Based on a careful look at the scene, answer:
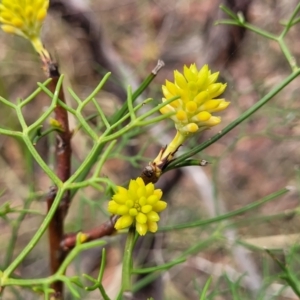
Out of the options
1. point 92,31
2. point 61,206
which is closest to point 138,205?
point 61,206

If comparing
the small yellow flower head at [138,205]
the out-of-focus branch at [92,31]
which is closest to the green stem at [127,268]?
the small yellow flower head at [138,205]

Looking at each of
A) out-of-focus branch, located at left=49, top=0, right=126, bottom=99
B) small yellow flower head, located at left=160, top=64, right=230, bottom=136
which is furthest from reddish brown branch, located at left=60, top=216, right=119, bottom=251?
out-of-focus branch, located at left=49, top=0, right=126, bottom=99

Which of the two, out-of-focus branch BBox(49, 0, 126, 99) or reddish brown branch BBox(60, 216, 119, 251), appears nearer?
reddish brown branch BBox(60, 216, 119, 251)

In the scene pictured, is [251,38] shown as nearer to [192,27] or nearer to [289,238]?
[192,27]

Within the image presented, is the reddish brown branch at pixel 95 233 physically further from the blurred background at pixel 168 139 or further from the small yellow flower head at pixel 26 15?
the blurred background at pixel 168 139

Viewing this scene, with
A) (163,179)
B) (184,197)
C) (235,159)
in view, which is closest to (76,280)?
(163,179)

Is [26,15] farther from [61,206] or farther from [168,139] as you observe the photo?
[168,139]

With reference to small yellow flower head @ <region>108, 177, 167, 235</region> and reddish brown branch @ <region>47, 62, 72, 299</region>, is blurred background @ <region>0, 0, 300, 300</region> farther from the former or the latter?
small yellow flower head @ <region>108, 177, 167, 235</region>
